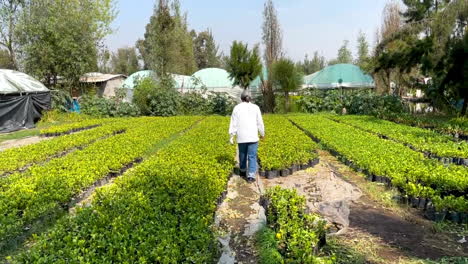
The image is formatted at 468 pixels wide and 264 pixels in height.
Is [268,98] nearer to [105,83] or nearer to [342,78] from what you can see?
[342,78]

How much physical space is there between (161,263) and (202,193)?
6.07ft

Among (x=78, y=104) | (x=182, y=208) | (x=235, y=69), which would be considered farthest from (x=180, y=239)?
(x=78, y=104)

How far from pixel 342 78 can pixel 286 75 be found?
14856 mm

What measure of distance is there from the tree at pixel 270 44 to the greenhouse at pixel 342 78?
9.54 m

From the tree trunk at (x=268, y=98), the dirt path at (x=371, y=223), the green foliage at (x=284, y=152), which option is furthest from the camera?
the tree trunk at (x=268, y=98)

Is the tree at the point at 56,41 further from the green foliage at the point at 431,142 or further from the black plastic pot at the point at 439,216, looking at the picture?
the black plastic pot at the point at 439,216

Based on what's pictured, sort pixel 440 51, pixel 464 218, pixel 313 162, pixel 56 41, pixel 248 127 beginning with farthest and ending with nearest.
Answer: pixel 56 41 → pixel 440 51 → pixel 313 162 → pixel 248 127 → pixel 464 218

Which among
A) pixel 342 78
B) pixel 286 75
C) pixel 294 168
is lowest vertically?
pixel 294 168

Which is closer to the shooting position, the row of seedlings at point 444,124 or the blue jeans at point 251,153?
the blue jeans at point 251,153

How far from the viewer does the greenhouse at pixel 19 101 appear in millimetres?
15961

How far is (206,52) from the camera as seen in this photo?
55.5 meters

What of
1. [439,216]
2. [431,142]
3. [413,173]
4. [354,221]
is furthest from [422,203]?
[431,142]

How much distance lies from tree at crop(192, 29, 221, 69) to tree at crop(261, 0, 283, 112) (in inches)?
1159

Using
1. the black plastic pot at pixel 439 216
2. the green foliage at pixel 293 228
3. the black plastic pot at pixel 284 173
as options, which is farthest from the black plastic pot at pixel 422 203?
the black plastic pot at pixel 284 173
